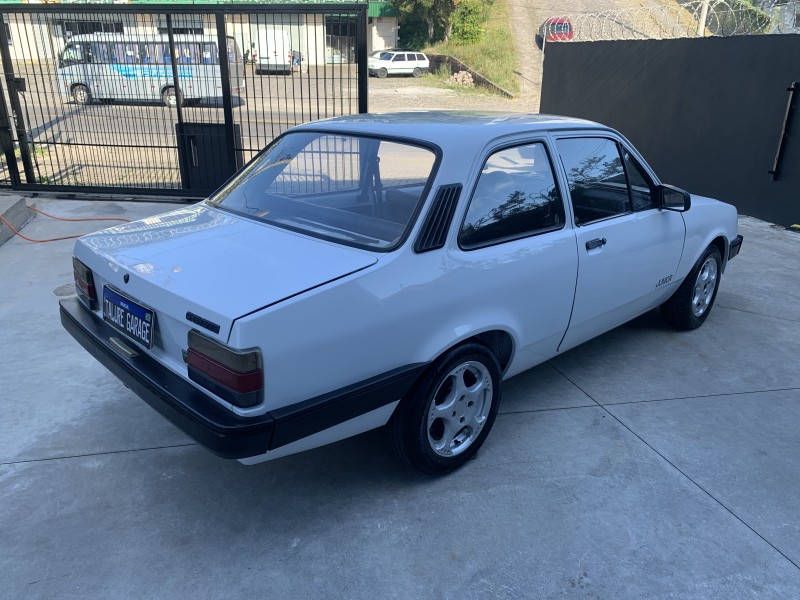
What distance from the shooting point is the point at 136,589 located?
2.43 metres

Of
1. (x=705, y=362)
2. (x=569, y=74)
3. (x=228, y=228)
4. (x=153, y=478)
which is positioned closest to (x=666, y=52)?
(x=569, y=74)

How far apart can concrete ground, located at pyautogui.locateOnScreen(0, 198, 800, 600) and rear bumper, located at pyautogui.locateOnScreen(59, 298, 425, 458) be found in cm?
56

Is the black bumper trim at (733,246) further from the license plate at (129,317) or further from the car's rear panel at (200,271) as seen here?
the license plate at (129,317)

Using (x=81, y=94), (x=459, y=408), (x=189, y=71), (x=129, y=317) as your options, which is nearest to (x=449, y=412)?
(x=459, y=408)

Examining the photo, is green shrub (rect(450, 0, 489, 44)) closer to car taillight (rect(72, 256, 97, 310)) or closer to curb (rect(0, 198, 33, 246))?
curb (rect(0, 198, 33, 246))

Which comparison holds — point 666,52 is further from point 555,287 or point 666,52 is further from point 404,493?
point 404,493

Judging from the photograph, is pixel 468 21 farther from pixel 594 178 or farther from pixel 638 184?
pixel 594 178

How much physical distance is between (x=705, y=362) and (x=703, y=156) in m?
5.94

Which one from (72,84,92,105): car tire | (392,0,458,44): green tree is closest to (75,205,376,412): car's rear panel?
(72,84,92,105): car tire

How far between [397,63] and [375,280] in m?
38.4

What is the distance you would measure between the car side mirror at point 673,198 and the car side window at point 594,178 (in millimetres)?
313

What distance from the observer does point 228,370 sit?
233 centimetres

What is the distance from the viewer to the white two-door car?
7.88 feet


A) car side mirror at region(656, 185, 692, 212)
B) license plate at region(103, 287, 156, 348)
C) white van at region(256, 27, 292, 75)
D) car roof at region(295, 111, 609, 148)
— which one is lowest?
license plate at region(103, 287, 156, 348)
